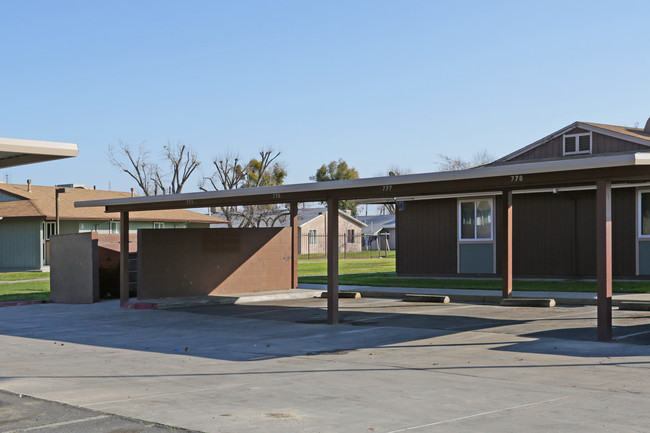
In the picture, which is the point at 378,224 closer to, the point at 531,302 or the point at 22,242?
the point at 22,242

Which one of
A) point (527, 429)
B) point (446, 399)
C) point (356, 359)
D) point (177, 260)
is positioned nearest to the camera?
point (527, 429)

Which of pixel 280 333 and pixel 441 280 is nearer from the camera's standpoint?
pixel 280 333

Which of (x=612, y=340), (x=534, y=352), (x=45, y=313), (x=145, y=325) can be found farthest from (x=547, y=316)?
(x=45, y=313)

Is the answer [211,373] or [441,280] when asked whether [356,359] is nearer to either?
[211,373]

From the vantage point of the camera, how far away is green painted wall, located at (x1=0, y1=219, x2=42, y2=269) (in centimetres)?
4459

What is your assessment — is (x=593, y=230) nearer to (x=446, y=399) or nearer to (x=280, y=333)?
(x=280, y=333)

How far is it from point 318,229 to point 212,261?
181 ft

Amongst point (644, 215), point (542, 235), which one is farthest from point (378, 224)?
point (644, 215)

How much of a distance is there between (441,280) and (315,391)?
18849 millimetres

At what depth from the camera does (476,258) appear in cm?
2744

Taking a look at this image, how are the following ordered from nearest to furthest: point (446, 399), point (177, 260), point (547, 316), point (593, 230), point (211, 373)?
point (446, 399) → point (211, 373) → point (547, 316) → point (177, 260) → point (593, 230)

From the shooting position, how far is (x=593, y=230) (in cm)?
2427

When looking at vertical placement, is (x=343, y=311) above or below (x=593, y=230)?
below

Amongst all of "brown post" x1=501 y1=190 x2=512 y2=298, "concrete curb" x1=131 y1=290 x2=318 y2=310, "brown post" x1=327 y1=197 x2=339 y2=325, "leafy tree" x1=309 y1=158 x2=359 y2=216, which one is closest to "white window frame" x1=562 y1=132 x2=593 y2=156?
"brown post" x1=501 y1=190 x2=512 y2=298
